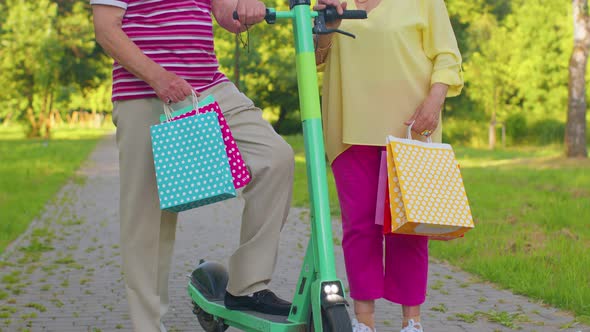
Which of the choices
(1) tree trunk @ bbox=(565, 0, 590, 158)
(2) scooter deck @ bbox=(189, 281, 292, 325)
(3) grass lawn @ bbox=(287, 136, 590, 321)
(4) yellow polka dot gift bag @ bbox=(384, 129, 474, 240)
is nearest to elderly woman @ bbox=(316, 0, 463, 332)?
(4) yellow polka dot gift bag @ bbox=(384, 129, 474, 240)

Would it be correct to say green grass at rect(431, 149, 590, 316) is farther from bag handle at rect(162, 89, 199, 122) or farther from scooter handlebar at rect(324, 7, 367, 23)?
bag handle at rect(162, 89, 199, 122)

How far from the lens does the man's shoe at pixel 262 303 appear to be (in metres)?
3.53

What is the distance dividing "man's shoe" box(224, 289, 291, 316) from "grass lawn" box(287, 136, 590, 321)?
2233 mm

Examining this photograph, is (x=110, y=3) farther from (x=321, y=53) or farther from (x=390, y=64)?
(x=390, y=64)

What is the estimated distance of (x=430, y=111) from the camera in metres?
3.91

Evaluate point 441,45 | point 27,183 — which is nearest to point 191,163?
point 441,45

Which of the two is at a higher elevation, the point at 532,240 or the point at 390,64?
the point at 390,64

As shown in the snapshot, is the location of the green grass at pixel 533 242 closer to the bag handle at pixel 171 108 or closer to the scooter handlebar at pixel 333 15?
the scooter handlebar at pixel 333 15

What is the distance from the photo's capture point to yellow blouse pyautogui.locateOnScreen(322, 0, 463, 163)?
3.92 meters

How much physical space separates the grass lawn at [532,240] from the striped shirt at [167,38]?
2.75 m

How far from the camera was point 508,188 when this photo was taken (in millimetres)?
12648

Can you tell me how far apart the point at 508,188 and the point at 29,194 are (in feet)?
22.1

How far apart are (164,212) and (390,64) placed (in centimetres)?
117

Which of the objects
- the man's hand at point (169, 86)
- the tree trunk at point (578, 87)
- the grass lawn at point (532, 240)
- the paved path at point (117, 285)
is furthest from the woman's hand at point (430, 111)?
the tree trunk at point (578, 87)
